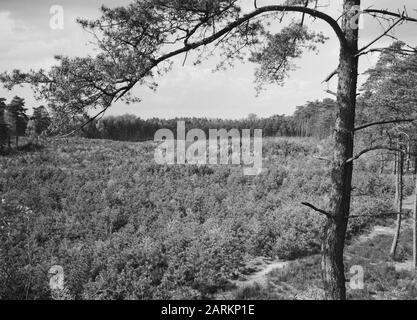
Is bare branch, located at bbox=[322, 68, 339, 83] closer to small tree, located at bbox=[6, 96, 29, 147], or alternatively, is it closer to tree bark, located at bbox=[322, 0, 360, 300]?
tree bark, located at bbox=[322, 0, 360, 300]

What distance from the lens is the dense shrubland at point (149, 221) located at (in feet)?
41.5

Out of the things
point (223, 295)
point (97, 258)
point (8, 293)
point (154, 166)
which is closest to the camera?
point (8, 293)

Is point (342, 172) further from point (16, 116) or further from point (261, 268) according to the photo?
point (16, 116)

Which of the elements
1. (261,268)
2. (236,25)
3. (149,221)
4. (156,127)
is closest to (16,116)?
(149,221)

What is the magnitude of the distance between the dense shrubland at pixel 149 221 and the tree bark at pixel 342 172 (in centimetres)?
46

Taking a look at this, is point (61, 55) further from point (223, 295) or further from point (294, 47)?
point (223, 295)

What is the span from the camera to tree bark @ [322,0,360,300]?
584 centimetres

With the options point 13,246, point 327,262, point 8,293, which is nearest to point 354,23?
point 327,262

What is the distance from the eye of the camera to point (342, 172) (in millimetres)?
5852

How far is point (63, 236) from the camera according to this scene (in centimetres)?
1719

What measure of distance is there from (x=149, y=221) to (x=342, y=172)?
15426 millimetres

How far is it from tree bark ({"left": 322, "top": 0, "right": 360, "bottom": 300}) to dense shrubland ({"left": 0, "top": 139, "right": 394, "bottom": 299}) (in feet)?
1.52

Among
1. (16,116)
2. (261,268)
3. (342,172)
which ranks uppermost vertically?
(16,116)

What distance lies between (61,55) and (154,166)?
89.4ft
